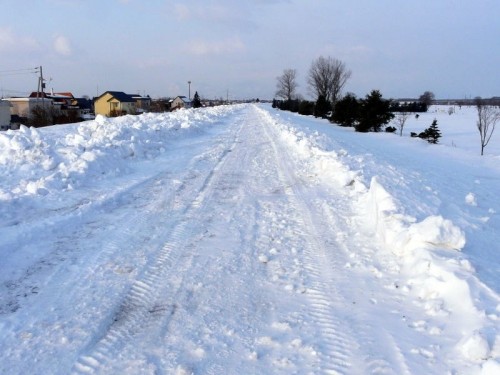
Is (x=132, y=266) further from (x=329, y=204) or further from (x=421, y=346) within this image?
(x=329, y=204)

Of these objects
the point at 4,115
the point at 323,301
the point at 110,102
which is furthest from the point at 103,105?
the point at 323,301

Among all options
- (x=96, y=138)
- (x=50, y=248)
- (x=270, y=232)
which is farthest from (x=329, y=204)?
(x=96, y=138)

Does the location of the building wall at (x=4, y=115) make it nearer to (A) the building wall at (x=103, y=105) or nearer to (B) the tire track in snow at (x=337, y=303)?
(A) the building wall at (x=103, y=105)

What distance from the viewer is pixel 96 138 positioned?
39.2 feet

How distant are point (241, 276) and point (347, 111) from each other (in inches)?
1320

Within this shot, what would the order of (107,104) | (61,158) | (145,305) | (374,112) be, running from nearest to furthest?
(145,305) < (61,158) < (374,112) < (107,104)

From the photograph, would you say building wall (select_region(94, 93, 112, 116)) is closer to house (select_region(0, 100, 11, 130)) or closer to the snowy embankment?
house (select_region(0, 100, 11, 130))

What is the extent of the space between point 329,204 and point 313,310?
3.70 metres

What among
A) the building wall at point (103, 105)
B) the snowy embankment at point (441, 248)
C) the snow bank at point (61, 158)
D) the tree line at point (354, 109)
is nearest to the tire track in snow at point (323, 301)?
the snowy embankment at point (441, 248)

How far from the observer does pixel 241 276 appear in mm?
4453

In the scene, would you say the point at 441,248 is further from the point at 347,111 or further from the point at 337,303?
the point at 347,111

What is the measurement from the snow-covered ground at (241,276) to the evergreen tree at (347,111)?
89.3 feet

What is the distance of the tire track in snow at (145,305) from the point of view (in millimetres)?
3062

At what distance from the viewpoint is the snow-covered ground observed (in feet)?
10.2
